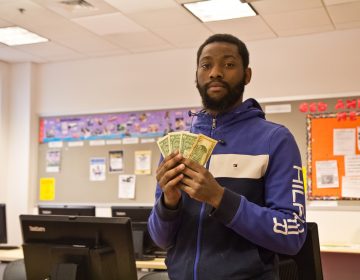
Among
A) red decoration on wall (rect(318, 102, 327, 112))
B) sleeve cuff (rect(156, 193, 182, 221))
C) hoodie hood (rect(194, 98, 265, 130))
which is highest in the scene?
red decoration on wall (rect(318, 102, 327, 112))

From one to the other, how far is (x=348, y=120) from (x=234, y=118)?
12.6 feet

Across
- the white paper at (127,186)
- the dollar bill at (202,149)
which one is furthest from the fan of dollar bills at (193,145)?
the white paper at (127,186)

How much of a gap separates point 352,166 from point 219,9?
1.99 meters

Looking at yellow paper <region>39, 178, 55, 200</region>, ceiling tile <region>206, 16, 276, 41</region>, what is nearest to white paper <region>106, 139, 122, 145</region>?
yellow paper <region>39, 178, 55, 200</region>

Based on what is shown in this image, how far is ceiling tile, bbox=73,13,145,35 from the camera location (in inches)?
186

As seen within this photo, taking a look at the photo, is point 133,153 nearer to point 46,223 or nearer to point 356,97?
point 356,97

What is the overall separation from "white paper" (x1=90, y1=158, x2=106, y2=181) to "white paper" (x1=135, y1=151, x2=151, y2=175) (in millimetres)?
442

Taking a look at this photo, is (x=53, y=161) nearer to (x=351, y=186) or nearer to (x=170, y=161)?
(x=351, y=186)

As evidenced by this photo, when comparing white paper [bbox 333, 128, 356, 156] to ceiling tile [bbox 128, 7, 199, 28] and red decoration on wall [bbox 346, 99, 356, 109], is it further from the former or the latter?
ceiling tile [bbox 128, 7, 199, 28]

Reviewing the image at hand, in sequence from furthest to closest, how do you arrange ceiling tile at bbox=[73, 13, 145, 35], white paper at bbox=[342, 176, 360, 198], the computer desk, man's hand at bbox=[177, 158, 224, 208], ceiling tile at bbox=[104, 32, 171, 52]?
ceiling tile at bbox=[104, 32, 171, 52] < white paper at bbox=[342, 176, 360, 198] < ceiling tile at bbox=[73, 13, 145, 35] < the computer desk < man's hand at bbox=[177, 158, 224, 208]

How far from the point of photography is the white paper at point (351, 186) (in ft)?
16.4

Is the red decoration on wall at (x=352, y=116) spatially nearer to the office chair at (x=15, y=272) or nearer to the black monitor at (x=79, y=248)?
the office chair at (x=15, y=272)

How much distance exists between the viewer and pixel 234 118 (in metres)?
1.56

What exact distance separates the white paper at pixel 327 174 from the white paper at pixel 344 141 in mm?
124
